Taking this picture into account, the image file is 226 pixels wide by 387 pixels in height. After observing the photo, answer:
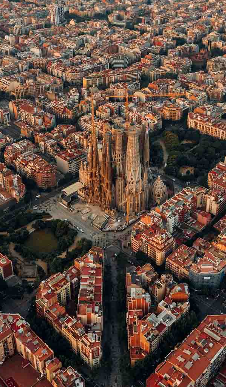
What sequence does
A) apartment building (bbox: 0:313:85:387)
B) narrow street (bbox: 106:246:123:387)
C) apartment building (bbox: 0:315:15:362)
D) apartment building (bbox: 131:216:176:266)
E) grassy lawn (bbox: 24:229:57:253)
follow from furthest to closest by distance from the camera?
grassy lawn (bbox: 24:229:57:253), apartment building (bbox: 131:216:176:266), apartment building (bbox: 0:315:15:362), narrow street (bbox: 106:246:123:387), apartment building (bbox: 0:313:85:387)

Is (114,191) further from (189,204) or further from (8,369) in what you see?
(8,369)

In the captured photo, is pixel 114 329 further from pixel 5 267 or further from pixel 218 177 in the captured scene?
pixel 218 177

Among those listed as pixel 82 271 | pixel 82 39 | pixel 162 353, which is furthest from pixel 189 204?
pixel 82 39

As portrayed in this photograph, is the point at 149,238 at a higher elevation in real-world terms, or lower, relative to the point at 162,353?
higher

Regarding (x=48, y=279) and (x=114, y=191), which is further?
(x=114, y=191)

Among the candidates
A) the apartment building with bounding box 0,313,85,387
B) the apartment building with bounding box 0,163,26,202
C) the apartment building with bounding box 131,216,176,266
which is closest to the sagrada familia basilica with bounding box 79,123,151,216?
the apartment building with bounding box 131,216,176,266

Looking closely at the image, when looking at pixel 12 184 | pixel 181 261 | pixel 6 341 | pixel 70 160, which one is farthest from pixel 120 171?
pixel 6 341

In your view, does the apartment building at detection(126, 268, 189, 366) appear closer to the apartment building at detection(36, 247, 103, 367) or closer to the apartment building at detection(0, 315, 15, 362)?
the apartment building at detection(36, 247, 103, 367)
